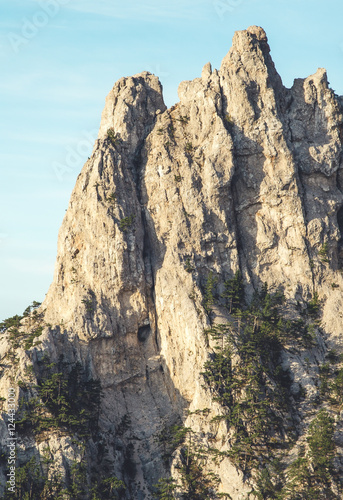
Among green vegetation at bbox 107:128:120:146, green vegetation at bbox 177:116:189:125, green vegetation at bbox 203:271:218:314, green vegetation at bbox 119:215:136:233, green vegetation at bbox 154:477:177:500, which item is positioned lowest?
green vegetation at bbox 154:477:177:500

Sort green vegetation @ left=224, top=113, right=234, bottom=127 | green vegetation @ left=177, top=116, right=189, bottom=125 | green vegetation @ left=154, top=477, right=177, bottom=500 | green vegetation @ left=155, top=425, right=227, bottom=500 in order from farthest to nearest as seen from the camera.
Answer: green vegetation @ left=177, top=116, right=189, bottom=125 < green vegetation @ left=224, top=113, right=234, bottom=127 < green vegetation @ left=155, top=425, right=227, bottom=500 < green vegetation @ left=154, top=477, right=177, bottom=500

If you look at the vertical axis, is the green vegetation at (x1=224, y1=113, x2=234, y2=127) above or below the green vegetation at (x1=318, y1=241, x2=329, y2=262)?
above

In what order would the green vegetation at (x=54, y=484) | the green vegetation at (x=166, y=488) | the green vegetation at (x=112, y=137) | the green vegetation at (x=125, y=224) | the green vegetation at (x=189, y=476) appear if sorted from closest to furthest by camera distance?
the green vegetation at (x=54, y=484) < the green vegetation at (x=166, y=488) < the green vegetation at (x=189, y=476) < the green vegetation at (x=125, y=224) < the green vegetation at (x=112, y=137)

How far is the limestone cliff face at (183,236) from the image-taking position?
353 feet

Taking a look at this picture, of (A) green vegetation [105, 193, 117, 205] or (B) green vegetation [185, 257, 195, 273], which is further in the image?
(A) green vegetation [105, 193, 117, 205]

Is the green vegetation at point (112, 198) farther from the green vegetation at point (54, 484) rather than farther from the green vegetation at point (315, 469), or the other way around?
the green vegetation at point (315, 469)

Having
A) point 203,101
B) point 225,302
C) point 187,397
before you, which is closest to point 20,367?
point 187,397

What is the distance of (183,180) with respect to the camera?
384 feet

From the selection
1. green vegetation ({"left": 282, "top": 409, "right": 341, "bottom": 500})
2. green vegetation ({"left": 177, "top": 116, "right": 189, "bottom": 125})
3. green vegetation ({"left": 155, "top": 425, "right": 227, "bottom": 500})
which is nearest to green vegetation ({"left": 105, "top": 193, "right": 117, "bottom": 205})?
green vegetation ({"left": 177, "top": 116, "right": 189, "bottom": 125})

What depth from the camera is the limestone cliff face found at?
108 m

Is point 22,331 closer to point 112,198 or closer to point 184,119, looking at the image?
point 112,198

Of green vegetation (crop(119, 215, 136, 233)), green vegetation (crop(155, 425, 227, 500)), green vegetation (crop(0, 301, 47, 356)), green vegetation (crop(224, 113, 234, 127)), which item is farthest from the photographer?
green vegetation (crop(224, 113, 234, 127))

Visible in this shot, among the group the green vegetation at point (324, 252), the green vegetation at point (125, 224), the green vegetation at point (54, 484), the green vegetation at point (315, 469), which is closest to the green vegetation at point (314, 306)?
the green vegetation at point (324, 252)

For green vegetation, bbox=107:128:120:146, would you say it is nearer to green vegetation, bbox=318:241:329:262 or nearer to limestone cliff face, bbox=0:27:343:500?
limestone cliff face, bbox=0:27:343:500
